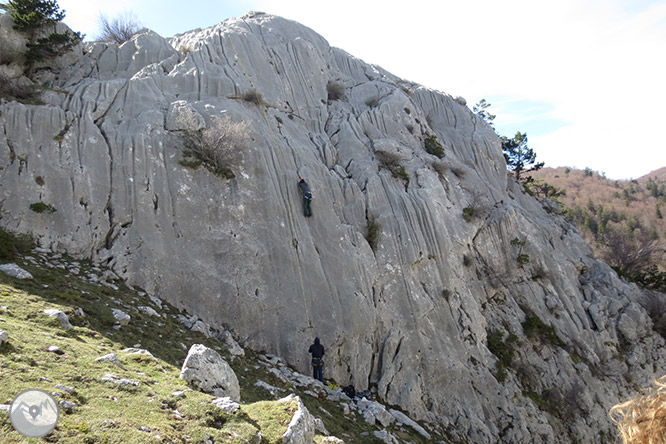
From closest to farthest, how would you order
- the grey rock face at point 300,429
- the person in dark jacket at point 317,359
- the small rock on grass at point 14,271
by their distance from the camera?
the grey rock face at point 300,429 → the small rock on grass at point 14,271 → the person in dark jacket at point 317,359

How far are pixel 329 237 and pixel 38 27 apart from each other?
20.6 metres

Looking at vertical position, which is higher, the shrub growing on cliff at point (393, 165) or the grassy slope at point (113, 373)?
the shrub growing on cliff at point (393, 165)

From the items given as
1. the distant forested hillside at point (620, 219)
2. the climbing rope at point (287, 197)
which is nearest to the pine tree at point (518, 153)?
the distant forested hillside at point (620, 219)

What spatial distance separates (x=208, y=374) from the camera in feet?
32.2

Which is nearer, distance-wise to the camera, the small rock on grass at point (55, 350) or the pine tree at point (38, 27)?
the small rock on grass at point (55, 350)

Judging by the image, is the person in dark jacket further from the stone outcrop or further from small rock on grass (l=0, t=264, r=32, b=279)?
the stone outcrop

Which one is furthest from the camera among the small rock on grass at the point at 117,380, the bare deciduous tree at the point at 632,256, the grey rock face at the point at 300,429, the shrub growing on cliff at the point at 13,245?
the bare deciduous tree at the point at 632,256

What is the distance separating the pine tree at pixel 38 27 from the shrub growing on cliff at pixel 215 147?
1016 centimetres

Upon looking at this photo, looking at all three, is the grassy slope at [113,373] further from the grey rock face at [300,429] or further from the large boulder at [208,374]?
the large boulder at [208,374]

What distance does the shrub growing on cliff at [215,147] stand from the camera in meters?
20.6

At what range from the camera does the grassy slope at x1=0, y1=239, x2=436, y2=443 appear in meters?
6.95

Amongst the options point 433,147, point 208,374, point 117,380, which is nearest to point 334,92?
point 433,147

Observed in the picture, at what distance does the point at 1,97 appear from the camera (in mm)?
Result: 18797

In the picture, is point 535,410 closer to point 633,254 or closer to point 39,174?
point 633,254
